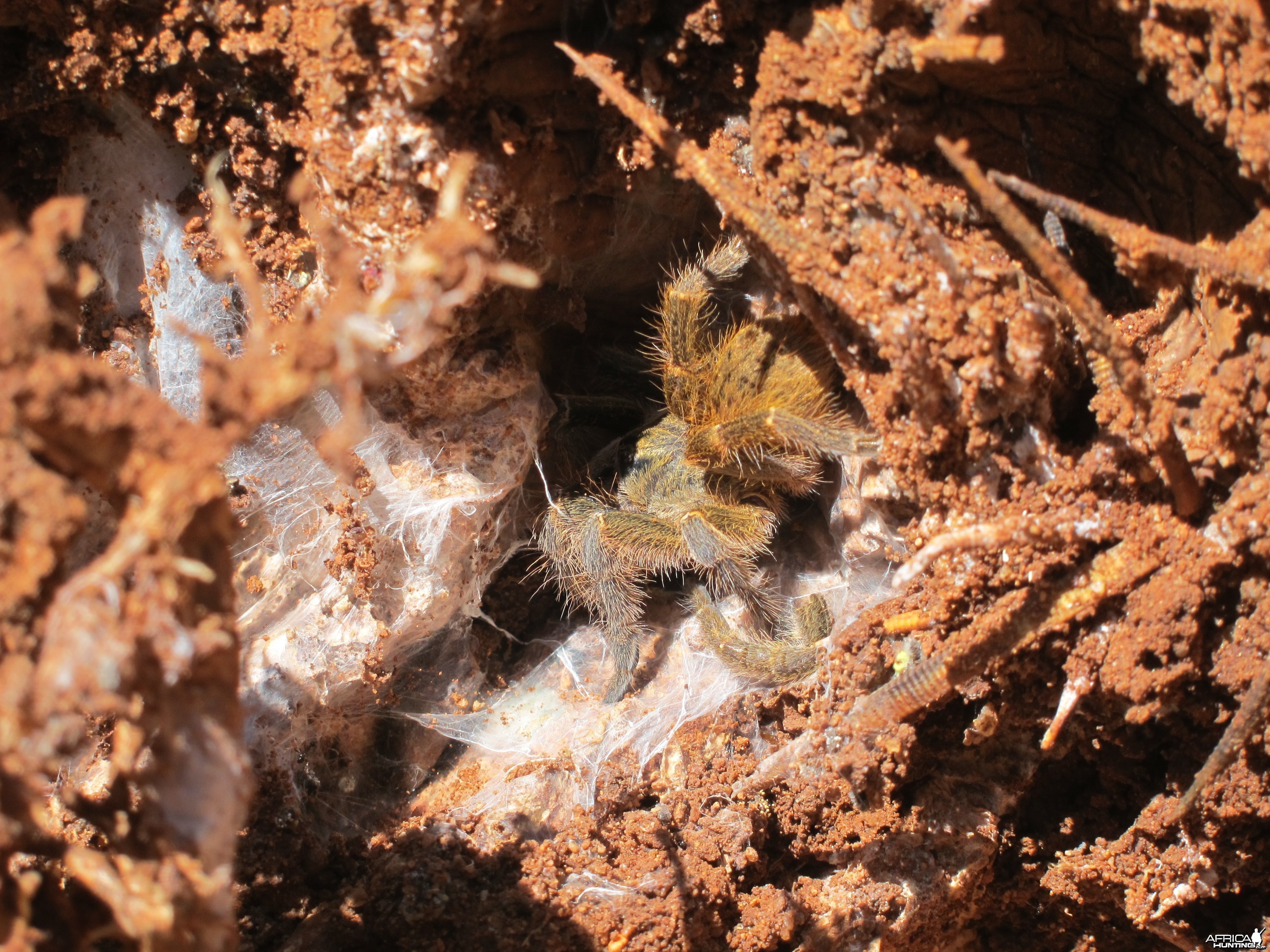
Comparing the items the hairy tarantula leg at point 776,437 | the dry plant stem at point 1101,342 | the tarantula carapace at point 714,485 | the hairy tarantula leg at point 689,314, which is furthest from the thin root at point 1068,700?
the hairy tarantula leg at point 689,314

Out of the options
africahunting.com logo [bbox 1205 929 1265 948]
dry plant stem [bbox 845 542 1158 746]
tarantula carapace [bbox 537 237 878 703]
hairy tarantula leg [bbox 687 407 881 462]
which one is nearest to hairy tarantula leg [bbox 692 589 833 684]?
tarantula carapace [bbox 537 237 878 703]

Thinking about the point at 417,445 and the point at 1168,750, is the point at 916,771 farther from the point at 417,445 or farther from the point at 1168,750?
the point at 417,445

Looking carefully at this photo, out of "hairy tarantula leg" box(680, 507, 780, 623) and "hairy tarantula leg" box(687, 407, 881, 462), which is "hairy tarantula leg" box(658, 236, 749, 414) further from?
"hairy tarantula leg" box(680, 507, 780, 623)

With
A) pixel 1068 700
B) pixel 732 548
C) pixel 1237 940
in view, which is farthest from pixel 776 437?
pixel 1237 940

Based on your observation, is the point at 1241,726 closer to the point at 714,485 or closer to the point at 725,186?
the point at 725,186

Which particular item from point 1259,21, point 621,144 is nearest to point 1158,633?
point 1259,21

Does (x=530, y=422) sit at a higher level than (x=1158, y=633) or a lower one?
higher
